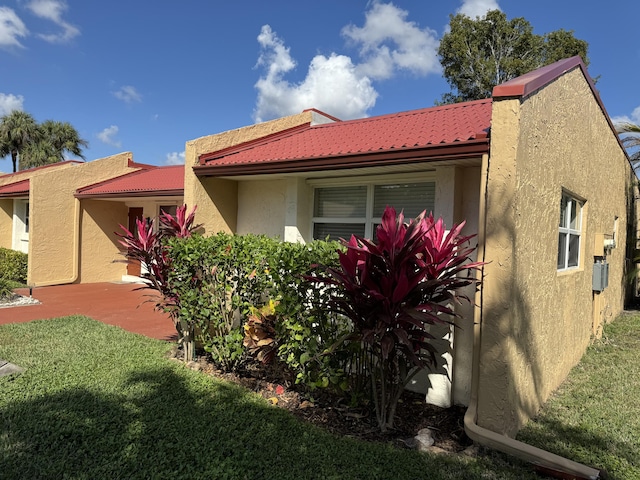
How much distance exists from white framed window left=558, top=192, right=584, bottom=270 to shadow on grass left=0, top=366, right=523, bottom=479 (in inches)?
137

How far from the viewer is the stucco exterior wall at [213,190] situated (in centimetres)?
716

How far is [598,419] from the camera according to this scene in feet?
14.7

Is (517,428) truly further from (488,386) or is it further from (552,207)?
(552,207)

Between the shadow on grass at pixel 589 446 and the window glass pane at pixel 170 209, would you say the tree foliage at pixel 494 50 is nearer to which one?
the window glass pane at pixel 170 209

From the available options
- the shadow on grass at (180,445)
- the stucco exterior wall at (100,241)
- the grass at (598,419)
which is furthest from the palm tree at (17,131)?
the grass at (598,419)

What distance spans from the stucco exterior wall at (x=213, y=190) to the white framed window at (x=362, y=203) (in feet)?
5.59

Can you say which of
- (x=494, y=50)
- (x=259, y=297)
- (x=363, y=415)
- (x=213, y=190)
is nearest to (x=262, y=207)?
(x=213, y=190)

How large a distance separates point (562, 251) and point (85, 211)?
42.8ft

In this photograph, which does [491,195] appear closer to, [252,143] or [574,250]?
[574,250]

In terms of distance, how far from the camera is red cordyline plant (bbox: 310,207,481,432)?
3.69 metres

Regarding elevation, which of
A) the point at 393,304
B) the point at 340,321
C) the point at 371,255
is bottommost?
the point at 340,321

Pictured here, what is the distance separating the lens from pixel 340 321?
448 cm

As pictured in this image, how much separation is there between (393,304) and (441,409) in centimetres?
183

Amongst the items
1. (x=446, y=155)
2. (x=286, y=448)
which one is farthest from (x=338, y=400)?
(x=446, y=155)
